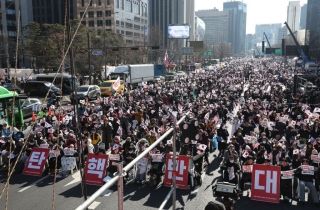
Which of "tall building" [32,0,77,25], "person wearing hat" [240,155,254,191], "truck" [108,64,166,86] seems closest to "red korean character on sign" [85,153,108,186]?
"person wearing hat" [240,155,254,191]

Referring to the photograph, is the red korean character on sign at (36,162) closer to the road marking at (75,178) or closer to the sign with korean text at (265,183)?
the road marking at (75,178)

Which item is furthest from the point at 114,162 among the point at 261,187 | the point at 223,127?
the point at 223,127

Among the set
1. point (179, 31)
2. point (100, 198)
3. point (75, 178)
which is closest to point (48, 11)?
point (179, 31)

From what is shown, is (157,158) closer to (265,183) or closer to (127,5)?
(265,183)

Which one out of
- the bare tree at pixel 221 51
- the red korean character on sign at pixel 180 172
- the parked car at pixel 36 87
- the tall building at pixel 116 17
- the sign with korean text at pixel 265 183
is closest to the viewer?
the sign with korean text at pixel 265 183

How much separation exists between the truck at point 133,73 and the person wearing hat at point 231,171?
30.5 meters

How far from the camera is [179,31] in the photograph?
73.6m

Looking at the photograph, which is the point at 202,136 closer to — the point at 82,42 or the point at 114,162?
the point at 114,162

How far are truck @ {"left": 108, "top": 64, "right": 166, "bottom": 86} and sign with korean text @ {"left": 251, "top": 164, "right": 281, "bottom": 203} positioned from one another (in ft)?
103

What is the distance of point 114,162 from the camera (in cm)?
1095

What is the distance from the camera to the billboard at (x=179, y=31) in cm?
7331

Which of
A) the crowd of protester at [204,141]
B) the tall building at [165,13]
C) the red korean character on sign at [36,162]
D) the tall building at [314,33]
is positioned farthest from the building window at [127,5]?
the red korean character on sign at [36,162]

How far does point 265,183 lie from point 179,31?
219ft

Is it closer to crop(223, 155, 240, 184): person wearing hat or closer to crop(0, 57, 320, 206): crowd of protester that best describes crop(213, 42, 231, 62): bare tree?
crop(0, 57, 320, 206): crowd of protester
